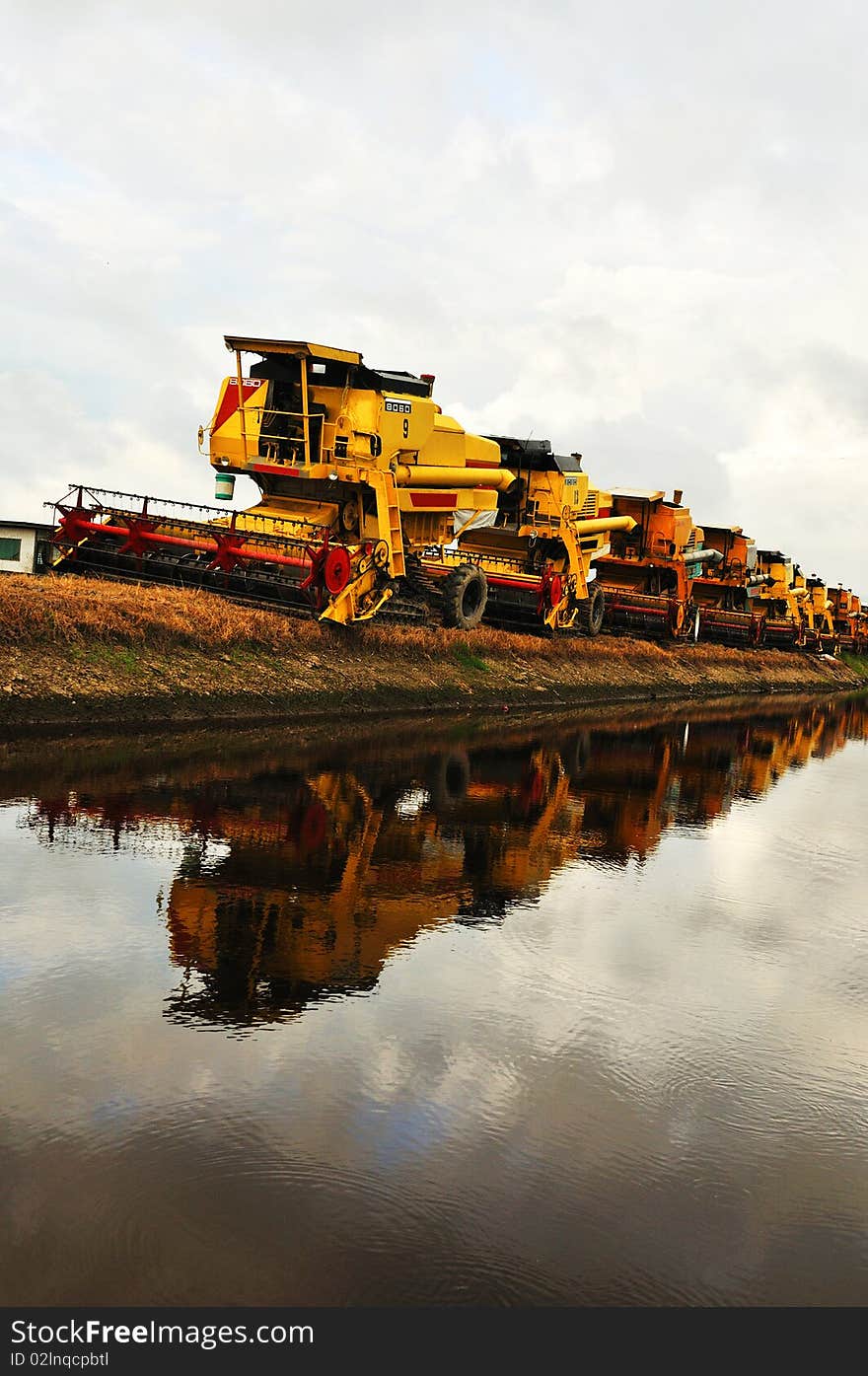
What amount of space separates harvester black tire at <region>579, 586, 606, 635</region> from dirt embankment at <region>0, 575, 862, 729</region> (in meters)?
6.35

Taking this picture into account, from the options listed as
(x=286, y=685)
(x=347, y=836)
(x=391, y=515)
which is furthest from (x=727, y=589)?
(x=347, y=836)

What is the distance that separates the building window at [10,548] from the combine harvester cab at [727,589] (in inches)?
1356

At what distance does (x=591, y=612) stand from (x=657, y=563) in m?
11.2

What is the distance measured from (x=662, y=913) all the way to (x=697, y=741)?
17.2 meters

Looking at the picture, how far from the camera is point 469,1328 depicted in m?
4.01

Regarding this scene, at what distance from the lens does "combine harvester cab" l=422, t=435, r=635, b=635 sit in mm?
37375

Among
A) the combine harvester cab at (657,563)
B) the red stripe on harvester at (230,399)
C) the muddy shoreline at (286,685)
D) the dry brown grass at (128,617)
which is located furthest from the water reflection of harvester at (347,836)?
the combine harvester cab at (657,563)

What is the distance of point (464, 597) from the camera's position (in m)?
31.2

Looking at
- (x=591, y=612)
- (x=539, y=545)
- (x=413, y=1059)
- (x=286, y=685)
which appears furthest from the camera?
(x=591, y=612)

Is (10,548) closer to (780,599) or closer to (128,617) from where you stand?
(128,617)

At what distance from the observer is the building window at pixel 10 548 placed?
1249 inches

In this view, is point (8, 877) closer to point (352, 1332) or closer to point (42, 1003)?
point (42, 1003)

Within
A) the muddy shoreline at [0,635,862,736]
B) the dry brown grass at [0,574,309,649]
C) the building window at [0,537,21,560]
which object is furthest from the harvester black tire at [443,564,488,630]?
the building window at [0,537,21,560]

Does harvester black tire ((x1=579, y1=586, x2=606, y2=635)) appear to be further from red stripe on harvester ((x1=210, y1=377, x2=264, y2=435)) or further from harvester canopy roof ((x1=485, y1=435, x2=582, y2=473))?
red stripe on harvester ((x1=210, y1=377, x2=264, y2=435))
